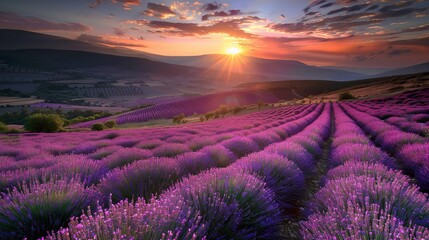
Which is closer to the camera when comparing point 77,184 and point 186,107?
point 77,184

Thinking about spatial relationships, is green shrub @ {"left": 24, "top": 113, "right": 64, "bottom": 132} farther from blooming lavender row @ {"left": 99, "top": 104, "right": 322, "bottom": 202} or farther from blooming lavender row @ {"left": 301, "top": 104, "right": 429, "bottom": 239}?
blooming lavender row @ {"left": 301, "top": 104, "right": 429, "bottom": 239}

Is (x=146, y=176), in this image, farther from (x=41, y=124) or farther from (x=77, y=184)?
(x=41, y=124)

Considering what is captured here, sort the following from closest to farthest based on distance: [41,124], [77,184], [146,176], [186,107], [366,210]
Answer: [366,210] → [77,184] → [146,176] → [41,124] → [186,107]

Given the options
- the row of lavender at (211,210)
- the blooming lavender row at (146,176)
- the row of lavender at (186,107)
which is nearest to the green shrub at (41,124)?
the row of lavender at (186,107)

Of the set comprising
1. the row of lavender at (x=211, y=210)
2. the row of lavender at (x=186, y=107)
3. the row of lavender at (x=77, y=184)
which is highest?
the row of lavender at (x=211, y=210)

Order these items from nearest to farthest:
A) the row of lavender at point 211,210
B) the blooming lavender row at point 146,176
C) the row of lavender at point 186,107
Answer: the row of lavender at point 211,210
the blooming lavender row at point 146,176
the row of lavender at point 186,107

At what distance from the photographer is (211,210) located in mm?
2172

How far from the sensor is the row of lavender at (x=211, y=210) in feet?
5.03

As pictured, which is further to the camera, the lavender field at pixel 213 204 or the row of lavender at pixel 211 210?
the lavender field at pixel 213 204

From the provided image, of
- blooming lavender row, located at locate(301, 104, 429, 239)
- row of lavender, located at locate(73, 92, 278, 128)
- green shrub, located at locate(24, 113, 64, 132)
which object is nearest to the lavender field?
blooming lavender row, located at locate(301, 104, 429, 239)

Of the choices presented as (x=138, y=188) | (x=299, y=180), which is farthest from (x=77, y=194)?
(x=299, y=180)

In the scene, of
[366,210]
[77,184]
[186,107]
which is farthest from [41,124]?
[366,210]

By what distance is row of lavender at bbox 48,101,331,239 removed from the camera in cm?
153

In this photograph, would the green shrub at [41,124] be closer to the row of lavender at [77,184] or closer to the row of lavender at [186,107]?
the row of lavender at [186,107]
